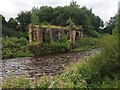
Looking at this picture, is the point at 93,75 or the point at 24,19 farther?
the point at 24,19

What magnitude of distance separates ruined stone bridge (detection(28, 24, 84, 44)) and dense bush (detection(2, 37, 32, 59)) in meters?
1.50

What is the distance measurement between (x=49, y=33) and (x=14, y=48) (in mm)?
5038

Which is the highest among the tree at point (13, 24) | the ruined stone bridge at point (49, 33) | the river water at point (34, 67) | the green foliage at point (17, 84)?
the tree at point (13, 24)

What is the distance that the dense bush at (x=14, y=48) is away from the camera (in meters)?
30.1

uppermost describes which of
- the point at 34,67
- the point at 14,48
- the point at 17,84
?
the point at 14,48

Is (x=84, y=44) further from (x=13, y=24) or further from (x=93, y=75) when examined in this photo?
(x=93, y=75)

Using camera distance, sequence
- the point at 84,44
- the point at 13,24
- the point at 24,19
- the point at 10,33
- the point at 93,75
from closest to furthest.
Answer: the point at 93,75
the point at 84,44
the point at 10,33
the point at 13,24
the point at 24,19

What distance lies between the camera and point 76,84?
30.5ft

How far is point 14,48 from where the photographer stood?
106 feet

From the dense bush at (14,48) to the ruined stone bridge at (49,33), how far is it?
150 centimetres

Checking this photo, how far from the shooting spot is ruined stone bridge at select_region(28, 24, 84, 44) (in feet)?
115

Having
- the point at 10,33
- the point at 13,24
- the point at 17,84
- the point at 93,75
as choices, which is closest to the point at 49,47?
the point at 10,33

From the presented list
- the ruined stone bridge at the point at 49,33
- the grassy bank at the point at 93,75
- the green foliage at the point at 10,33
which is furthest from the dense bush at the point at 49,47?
the grassy bank at the point at 93,75

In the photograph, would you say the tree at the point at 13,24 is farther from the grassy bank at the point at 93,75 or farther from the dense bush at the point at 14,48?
the grassy bank at the point at 93,75
